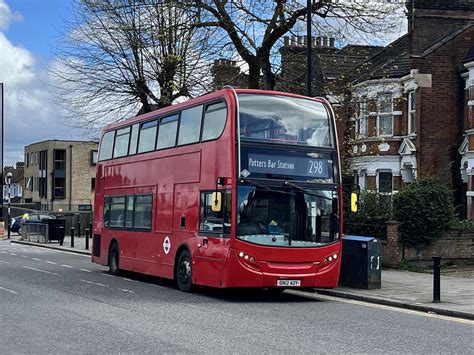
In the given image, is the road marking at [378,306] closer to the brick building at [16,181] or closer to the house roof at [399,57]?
the house roof at [399,57]

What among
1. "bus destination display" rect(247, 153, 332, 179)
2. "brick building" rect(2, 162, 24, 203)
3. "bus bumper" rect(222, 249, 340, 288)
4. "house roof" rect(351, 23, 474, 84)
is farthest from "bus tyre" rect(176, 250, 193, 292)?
"brick building" rect(2, 162, 24, 203)

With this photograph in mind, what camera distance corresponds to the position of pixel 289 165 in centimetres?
1589

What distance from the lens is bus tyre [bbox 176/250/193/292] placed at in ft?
56.5

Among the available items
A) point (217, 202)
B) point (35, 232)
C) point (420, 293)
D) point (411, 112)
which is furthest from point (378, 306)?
point (35, 232)

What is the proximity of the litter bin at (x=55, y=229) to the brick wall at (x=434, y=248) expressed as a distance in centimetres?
2240

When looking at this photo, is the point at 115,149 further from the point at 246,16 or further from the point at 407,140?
the point at 407,140

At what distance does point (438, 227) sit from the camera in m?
22.8

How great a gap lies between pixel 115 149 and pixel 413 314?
11136mm

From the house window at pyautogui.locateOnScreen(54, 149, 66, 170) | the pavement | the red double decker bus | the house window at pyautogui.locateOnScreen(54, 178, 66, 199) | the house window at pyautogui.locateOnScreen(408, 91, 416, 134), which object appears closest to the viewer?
the pavement

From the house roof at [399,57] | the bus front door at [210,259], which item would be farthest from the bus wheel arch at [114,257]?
the house roof at [399,57]

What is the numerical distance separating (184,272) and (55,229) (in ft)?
83.0

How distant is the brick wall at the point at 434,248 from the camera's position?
22703 millimetres

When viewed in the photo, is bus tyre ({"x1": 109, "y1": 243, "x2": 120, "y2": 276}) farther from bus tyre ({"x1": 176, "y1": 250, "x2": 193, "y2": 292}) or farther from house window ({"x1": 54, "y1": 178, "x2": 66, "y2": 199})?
house window ({"x1": 54, "y1": 178, "x2": 66, "y2": 199})

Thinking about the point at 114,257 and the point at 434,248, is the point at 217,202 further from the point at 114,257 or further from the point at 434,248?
the point at 434,248
